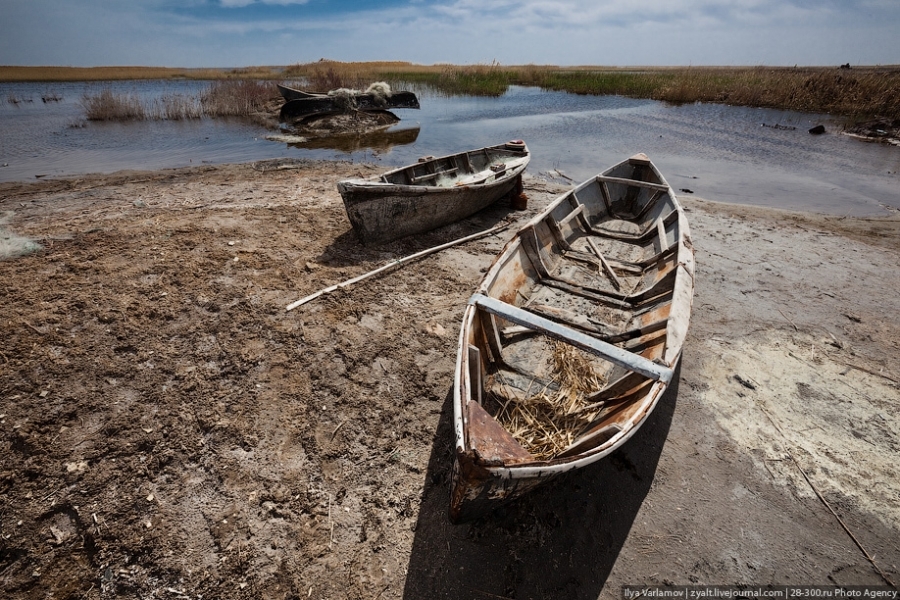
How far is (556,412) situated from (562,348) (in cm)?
93

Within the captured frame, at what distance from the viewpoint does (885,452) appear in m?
3.83

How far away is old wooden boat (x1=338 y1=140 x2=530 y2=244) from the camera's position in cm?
671

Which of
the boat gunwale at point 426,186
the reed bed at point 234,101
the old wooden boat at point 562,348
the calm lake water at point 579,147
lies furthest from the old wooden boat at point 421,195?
the reed bed at point 234,101

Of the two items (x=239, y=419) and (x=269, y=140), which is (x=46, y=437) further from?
(x=269, y=140)

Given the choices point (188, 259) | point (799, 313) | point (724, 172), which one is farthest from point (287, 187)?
point (724, 172)

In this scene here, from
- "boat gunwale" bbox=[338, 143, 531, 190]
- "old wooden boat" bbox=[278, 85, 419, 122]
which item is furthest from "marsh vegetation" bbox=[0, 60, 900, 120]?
"boat gunwale" bbox=[338, 143, 531, 190]

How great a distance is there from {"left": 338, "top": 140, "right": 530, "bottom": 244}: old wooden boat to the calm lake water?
4619 millimetres

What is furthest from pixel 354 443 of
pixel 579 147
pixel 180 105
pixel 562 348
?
pixel 180 105

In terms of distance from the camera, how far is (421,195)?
720 centimetres

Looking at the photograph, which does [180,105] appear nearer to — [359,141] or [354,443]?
[359,141]

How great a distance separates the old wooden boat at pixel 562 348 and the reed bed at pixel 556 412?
1 centimetres

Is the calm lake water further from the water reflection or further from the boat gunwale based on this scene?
the boat gunwale

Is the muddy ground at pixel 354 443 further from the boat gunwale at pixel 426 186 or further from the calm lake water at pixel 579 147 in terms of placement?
the calm lake water at pixel 579 147

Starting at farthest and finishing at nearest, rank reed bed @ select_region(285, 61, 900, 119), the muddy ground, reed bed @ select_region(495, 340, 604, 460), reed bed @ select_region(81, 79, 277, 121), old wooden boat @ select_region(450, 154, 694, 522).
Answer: reed bed @ select_region(285, 61, 900, 119) < reed bed @ select_region(81, 79, 277, 121) < reed bed @ select_region(495, 340, 604, 460) < the muddy ground < old wooden boat @ select_region(450, 154, 694, 522)
